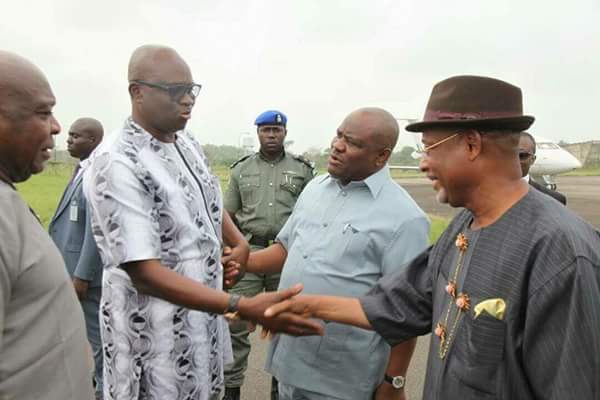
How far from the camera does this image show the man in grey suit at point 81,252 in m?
3.84

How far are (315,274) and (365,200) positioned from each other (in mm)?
469

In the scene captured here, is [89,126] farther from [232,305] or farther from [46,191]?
[46,191]

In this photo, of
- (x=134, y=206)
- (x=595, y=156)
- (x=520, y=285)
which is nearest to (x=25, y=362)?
(x=134, y=206)

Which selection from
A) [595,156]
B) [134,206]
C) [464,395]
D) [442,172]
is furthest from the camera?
[595,156]

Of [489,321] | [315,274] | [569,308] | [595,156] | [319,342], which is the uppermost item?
[569,308]

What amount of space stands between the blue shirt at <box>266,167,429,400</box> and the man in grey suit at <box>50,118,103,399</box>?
5.31 ft

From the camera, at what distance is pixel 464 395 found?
5.90 feet

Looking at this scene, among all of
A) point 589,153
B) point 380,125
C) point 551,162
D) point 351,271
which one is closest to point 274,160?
point 380,125

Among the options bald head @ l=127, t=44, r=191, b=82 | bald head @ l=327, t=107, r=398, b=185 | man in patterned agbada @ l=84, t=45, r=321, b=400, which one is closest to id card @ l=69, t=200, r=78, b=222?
man in patterned agbada @ l=84, t=45, r=321, b=400

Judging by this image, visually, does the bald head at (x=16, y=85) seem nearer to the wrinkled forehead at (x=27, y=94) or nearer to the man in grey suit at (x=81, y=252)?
the wrinkled forehead at (x=27, y=94)

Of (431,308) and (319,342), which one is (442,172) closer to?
(431,308)

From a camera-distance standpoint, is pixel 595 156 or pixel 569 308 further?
pixel 595 156

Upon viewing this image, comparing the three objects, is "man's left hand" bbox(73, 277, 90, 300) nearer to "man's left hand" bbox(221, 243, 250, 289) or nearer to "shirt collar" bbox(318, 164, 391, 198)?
"man's left hand" bbox(221, 243, 250, 289)

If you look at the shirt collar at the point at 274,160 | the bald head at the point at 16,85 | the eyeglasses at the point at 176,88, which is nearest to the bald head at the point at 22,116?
the bald head at the point at 16,85
